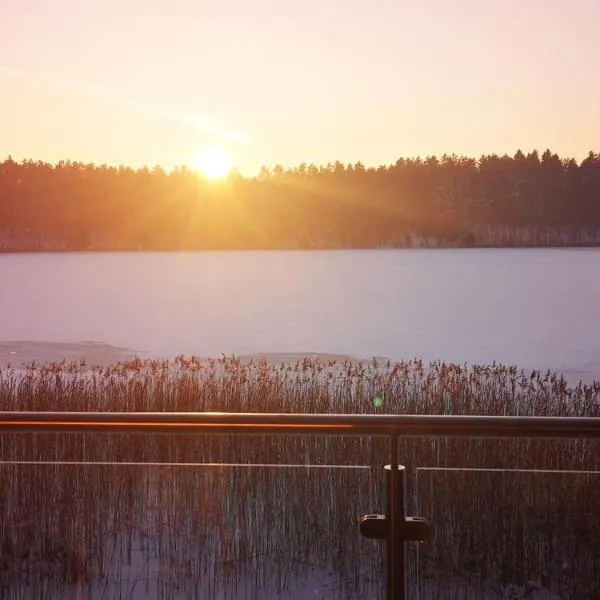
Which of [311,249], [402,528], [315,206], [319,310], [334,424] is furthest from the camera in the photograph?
[315,206]

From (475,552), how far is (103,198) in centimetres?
5986

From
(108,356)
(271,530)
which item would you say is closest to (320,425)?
(271,530)

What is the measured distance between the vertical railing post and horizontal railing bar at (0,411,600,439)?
14cm

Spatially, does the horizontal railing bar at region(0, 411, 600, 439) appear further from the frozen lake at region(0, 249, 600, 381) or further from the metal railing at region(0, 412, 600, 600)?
the frozen lake at region(0, 249, 600, 381)

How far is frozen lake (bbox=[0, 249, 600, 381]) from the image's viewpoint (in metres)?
17.0

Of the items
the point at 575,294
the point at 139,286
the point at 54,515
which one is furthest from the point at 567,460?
the point at 139,286

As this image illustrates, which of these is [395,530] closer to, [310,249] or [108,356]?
[108,356]

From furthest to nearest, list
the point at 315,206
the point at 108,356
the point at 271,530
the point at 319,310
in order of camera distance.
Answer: the point at 315,206, the point at 319,310, the point at 108,356, the point at 271,530

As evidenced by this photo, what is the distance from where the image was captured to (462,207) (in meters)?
56.6

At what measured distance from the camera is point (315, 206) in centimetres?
6047

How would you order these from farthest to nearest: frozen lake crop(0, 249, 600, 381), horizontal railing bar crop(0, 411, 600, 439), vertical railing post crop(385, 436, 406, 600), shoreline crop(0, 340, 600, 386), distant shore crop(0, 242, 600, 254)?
distant shore crop(0, 242, 600, 254), frozen lake crop(0, 249, 600, 381), shoreline crop(0, 340, 600, 386), vertical railing post crop(385, 436, 406, 600), horizontal railing bar crop(0, 411, 600, 439)

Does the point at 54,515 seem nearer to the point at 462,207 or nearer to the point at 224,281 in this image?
the point at 224,281

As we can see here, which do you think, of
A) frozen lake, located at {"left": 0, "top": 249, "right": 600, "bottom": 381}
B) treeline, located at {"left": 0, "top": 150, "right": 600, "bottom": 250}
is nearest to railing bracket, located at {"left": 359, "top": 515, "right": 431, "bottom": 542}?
frozen lake, located at {"left": 0, "top": 249, "right": 600, "bottom": 381}

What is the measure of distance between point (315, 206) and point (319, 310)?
35.8m
